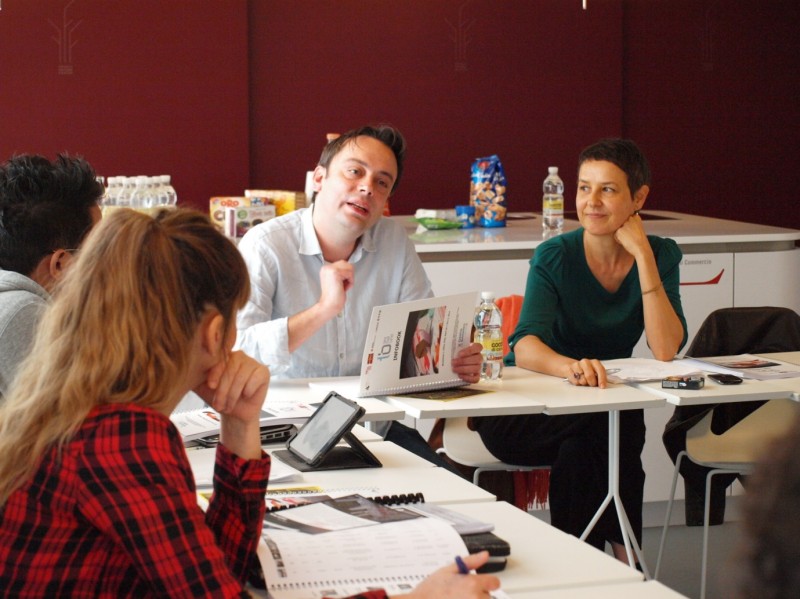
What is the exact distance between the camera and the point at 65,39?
6.10 metres

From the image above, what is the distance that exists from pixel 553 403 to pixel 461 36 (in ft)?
14.6

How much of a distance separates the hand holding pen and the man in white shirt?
5.35 feet

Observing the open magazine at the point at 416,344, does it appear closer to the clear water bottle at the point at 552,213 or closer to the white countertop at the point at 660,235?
the white countertop at the point at 660,235

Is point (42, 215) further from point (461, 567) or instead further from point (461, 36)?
point (461, 36)

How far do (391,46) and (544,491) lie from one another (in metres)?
3.74

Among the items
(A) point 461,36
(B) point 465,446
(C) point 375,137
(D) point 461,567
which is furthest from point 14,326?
(A) point 461,36

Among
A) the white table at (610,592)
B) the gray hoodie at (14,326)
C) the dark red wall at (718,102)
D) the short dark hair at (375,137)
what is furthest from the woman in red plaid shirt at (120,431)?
the dark red wall at (718,102)

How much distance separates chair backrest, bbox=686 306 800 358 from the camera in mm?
3432

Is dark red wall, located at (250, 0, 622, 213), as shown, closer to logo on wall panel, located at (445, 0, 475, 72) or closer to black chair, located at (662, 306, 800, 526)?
logo on wall panel, located at (445, 0, 475, 72)

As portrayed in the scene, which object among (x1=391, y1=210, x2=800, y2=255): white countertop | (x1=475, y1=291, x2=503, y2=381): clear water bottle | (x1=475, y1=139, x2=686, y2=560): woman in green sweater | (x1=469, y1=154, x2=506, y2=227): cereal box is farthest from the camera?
(x1=469, y1=154, x2=506, y2=227): cereal box

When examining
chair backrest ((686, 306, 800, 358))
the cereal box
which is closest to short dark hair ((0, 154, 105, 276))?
chair backrest ((686, 306, 800, 358))

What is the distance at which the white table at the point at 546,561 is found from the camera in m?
1.54

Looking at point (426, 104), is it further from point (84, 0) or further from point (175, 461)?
point (175, 461)

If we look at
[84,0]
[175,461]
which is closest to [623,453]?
[175,461]
